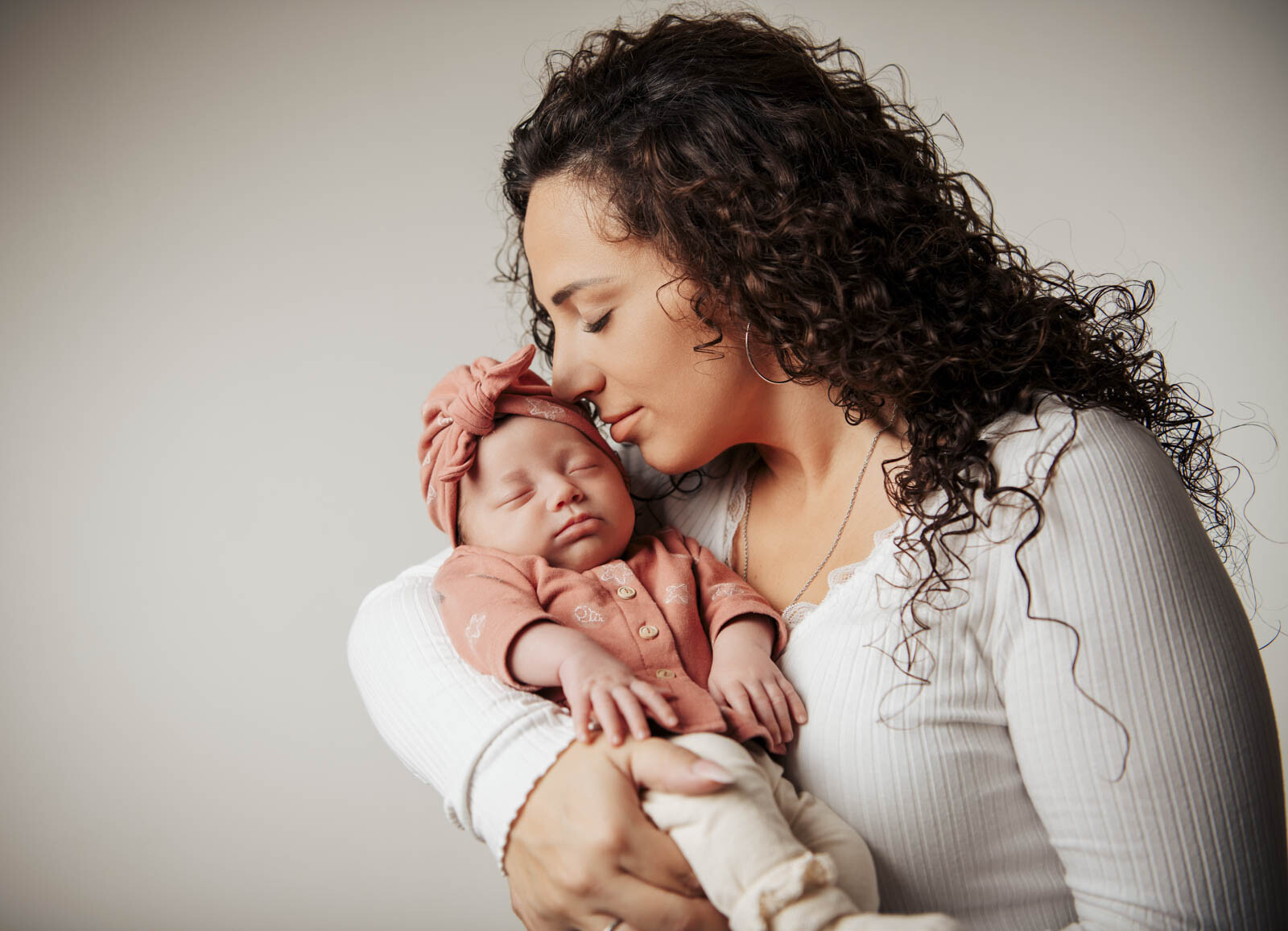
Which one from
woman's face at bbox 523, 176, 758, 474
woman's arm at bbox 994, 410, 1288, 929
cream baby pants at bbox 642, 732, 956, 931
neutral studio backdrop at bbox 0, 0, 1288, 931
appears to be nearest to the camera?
cream baby pants at bbox 642, 732, 956, 931

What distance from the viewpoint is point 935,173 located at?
5.06ft

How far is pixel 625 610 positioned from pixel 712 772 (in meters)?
0.40

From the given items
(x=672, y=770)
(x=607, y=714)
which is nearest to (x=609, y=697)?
(x=607, y=714)

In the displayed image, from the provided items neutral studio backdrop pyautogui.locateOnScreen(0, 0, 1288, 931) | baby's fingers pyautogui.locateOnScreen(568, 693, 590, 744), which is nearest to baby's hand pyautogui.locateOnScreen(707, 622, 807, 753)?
baby's fingers pyautogui.locateOnScreen(568, 693, 590, 744)

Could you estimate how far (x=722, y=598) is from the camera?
151cm

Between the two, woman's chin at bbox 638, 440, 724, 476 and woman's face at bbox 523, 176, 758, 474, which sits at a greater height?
woman's face at bbox 523, 176, 758, 474

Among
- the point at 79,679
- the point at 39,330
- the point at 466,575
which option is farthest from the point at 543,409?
the point at 79,679

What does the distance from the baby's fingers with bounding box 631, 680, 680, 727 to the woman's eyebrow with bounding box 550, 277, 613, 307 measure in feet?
2.07

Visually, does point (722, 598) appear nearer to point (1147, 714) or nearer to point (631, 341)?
point (631, 341)

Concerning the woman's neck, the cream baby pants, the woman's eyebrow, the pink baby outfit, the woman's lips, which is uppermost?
the woman's eyebrow

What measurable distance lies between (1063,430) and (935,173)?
0.54 metres

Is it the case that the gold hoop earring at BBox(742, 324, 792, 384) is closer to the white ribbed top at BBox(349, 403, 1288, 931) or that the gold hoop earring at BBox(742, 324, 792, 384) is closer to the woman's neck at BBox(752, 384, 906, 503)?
the woman's neck at BBox(752, 384, 906, 503)

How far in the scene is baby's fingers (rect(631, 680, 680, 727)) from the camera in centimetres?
117

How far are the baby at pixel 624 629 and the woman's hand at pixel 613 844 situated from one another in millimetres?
26
